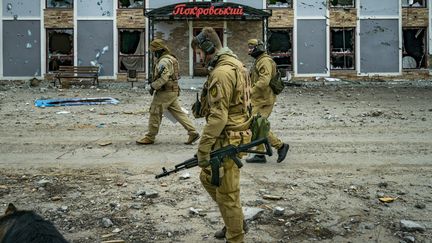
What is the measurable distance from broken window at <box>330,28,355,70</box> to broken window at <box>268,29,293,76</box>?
2393 mm

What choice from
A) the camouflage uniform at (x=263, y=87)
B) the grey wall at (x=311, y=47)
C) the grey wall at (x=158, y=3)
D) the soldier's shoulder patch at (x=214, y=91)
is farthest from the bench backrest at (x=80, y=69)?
the soldier's shoulder patch at (x=214, y=91)

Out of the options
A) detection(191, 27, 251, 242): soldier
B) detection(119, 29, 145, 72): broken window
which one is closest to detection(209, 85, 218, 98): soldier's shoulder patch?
detection(191, 27, 251, 242): soldier

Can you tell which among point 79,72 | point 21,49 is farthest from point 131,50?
point 21,49

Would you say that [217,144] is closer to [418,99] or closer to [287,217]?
[287,217]

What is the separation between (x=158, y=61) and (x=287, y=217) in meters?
4.90

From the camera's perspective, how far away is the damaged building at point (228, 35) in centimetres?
2661

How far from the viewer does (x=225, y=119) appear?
437 centimetres

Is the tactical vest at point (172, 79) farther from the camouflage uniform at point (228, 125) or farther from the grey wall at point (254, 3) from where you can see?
the grey wall at point (254, 3)

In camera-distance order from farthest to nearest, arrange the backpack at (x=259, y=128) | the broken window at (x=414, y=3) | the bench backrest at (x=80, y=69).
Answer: the broken window at (x=414, y=3) < the bench backrest at (x=80, y=69) < the backpack at (x=259, y=128)

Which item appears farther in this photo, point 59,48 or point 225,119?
point 59,48

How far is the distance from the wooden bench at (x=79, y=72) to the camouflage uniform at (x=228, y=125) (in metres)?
20.4

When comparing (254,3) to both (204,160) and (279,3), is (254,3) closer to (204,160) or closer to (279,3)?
(279,3)

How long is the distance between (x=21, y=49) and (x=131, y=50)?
5.73 metres

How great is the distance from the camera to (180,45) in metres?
26.9
